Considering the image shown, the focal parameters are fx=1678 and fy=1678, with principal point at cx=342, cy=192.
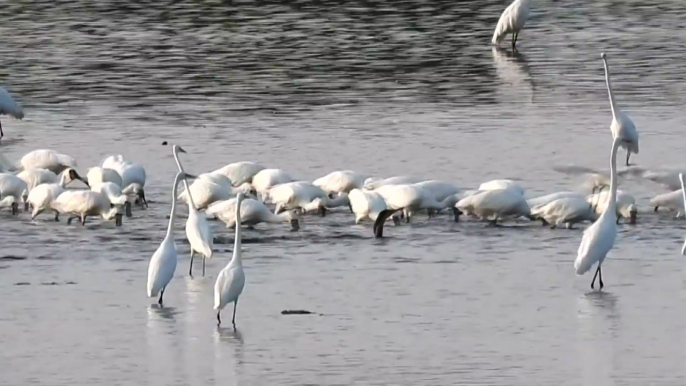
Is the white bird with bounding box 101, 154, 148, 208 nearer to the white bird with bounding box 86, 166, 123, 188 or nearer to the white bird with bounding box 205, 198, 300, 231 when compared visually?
the white bird with bounding box 86, 166, 123, 188

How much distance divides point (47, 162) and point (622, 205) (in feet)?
18.6

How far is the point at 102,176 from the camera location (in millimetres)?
14969

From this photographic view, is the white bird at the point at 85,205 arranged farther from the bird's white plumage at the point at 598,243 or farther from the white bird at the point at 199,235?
the bird's white plumage at the point at 598,243

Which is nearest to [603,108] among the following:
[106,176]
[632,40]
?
[632,40]

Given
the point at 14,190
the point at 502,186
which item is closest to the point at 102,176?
the point at 14,190

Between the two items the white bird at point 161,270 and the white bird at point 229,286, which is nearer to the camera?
the white bird at point 229,286

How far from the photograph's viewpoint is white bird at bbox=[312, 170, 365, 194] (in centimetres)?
1460

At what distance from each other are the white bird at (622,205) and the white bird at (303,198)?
212cm

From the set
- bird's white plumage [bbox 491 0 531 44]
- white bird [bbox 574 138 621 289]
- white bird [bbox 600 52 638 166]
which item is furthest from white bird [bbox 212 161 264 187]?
bird's white plumage [bbox 491 0 531 44]

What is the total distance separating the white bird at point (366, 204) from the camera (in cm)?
1361

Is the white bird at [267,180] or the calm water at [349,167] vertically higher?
the white bird at [267,180]

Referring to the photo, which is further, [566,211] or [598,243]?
[566,211]

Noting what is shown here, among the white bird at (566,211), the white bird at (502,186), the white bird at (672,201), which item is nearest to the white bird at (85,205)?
the white bird at (502,186)

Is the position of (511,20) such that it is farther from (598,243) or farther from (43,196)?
(598,243)
